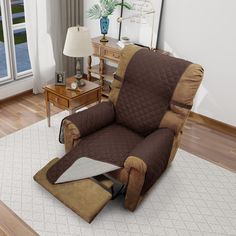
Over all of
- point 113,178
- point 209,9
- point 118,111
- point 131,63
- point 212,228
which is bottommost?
point 212,228

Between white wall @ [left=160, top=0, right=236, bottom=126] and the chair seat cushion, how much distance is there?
1320 mm

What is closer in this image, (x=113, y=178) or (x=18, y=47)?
(x=113, y=178)

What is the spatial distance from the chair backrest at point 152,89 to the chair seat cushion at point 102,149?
18 centimetres

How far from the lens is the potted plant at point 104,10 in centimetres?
360

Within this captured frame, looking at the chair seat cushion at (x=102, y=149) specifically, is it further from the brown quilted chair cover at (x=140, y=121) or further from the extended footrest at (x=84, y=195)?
the extended footrest at (x=84, y=195)

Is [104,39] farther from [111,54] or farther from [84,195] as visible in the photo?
[84,195]

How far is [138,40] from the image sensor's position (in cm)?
376

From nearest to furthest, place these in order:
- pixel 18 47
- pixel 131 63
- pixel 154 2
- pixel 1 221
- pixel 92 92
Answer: pixel 1 221
pixel 131 63
pixel 92 92
pixel 154 2
pixel 18 47

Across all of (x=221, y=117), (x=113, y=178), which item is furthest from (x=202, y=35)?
(x=113, y=178)

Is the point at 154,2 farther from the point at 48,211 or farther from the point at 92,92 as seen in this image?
the point at 48,211

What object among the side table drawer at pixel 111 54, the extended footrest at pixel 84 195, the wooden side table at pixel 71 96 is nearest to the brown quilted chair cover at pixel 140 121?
the extended footrest at pixel 84 195

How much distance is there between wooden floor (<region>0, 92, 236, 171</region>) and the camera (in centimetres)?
313

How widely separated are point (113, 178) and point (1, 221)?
0.89 metres

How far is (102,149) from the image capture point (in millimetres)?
2428
